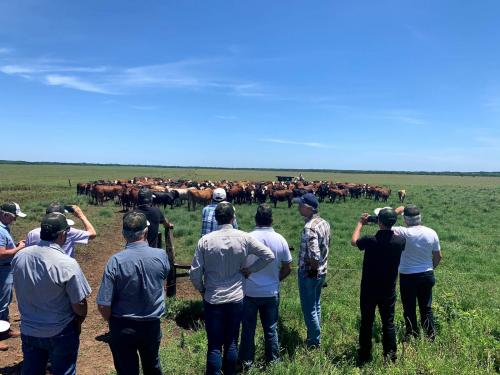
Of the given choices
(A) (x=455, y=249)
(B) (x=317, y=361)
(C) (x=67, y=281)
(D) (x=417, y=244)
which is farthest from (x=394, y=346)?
(A) (x=455, y=249)

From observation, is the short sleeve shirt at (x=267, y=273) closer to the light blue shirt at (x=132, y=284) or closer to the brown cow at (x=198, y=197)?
the light blue shirt at (x=132, y=284)

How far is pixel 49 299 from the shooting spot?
11.8 ft

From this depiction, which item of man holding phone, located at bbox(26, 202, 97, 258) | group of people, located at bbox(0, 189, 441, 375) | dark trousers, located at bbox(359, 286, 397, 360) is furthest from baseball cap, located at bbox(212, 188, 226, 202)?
dark trousers, located at bbox(359, 286, 397, 360)

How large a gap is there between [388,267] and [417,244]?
0.86 m

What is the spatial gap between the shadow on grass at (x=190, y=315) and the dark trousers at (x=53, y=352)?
3258mm

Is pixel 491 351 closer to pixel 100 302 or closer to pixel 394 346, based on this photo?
pixel 394 346

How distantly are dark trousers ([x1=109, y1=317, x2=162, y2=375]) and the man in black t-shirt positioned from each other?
2652 mm

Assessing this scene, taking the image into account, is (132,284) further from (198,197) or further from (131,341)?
(198,197)

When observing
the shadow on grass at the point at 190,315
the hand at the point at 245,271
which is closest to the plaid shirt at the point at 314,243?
the hand at the point at 245,271

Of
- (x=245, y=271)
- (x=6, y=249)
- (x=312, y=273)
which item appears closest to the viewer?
(x=245, y=271)

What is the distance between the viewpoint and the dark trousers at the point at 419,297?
5.59 metres

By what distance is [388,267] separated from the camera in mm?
5000

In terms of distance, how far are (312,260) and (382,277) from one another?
2.84 ft

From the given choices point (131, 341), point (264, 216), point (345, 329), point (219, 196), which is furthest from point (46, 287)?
point (345, 329)
